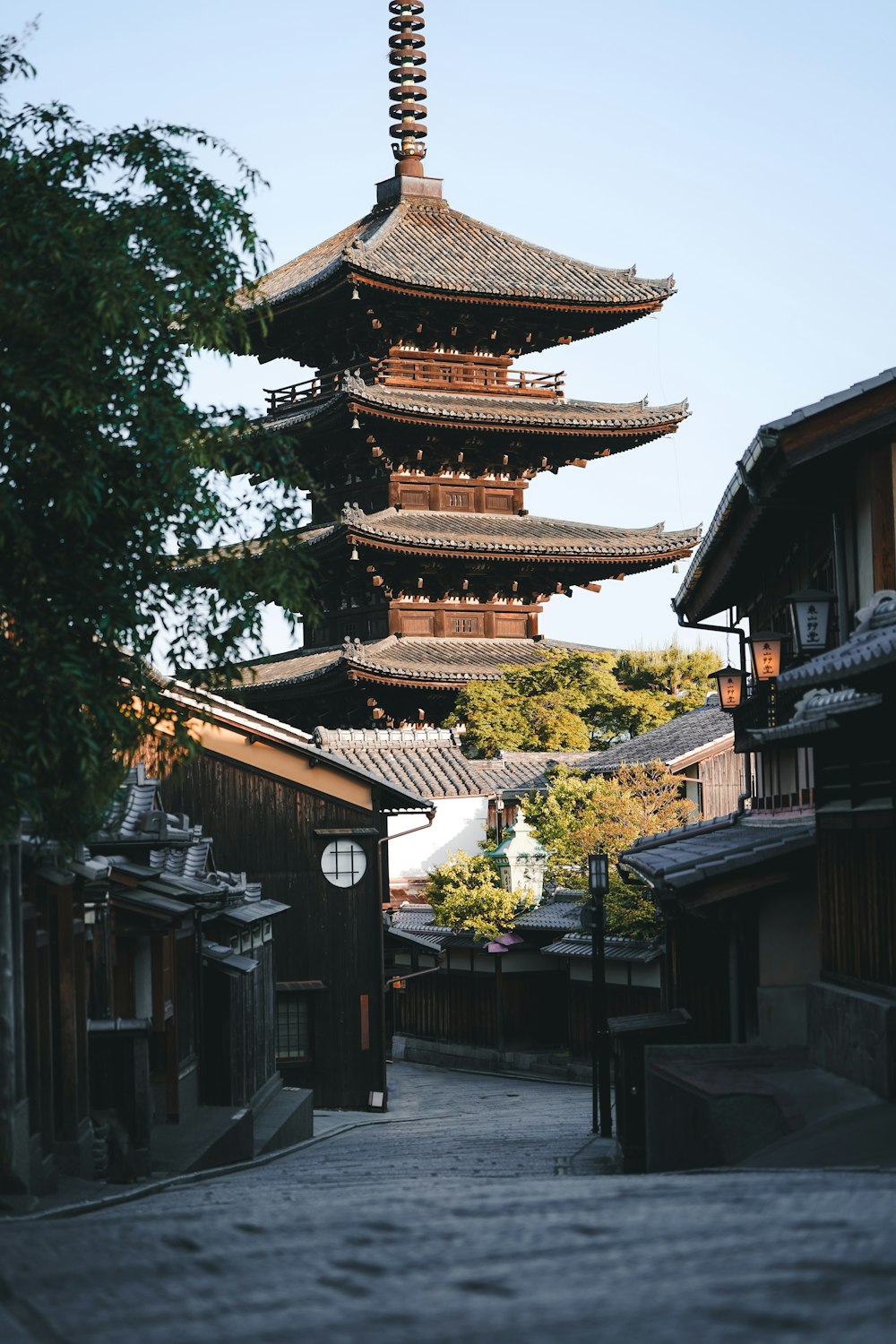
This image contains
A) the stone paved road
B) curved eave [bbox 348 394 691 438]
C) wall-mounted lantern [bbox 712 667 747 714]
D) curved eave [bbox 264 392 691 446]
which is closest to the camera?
the stone paved road

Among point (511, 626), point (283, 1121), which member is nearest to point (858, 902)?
point (283, 1121)

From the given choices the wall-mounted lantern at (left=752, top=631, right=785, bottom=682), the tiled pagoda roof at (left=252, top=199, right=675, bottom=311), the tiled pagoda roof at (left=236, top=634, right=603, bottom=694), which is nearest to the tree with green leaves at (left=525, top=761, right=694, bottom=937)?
the tiled pagoda roof at (left=236, top=634, right=603, bottom=694)

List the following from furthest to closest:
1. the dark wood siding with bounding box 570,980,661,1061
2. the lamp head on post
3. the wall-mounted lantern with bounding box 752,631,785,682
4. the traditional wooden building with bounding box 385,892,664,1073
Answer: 1. the traditional wooden building with bounding box 385,892,664,1073
2. the dark wood siding with bounding box 570,980,661,1061
3. the lamp head on post
4. the wall-mounted lantern with bounding box 752,631,785,682

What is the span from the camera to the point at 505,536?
44.5 m

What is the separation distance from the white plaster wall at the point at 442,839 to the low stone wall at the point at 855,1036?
96.5ft

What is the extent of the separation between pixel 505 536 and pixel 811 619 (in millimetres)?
29441

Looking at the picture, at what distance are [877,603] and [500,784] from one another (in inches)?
1211

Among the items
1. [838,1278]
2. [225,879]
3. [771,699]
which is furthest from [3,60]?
[225,879]

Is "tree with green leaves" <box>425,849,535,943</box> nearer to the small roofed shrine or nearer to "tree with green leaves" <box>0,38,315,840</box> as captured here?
the small roofed shrine

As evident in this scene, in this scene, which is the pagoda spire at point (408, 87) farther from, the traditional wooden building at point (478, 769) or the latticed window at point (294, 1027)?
the latticed window at point (294, 1027)

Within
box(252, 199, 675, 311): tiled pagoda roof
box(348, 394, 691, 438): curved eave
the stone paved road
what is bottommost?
the stone paved road

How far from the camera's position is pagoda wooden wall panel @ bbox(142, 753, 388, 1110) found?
2984 centimetres

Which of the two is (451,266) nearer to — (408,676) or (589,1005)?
(408,676)

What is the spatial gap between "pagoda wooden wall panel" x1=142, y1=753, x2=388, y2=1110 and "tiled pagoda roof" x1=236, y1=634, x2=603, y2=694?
449 inches
